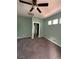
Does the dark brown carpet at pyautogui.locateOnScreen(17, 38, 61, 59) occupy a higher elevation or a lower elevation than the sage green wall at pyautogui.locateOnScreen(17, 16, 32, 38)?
lower

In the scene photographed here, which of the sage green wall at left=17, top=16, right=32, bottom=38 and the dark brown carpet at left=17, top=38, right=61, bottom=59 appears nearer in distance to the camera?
the dark brown carpet at left=17, top=38, right=61, bottom=59

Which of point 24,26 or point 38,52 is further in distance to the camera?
point 24,26

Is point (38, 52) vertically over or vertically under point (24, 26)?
under

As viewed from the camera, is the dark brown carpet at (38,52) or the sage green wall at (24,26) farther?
the sage green wall at (24,26)
